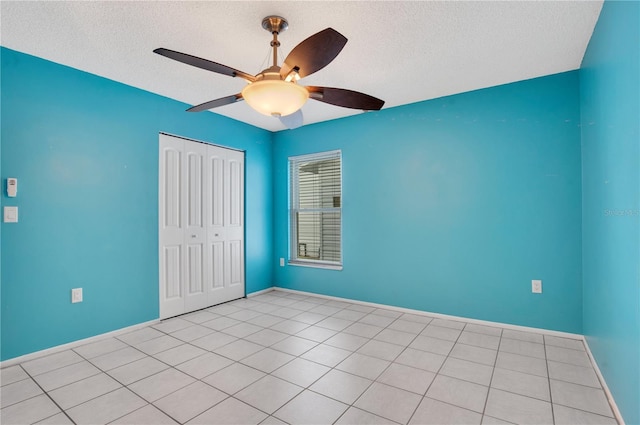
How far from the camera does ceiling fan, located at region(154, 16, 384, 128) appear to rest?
A: 1.63m

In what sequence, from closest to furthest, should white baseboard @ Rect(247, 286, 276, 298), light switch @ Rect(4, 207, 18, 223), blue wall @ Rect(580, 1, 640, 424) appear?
blue wall @ Rect(580, 1, 640, 424), light switch @ Rect(4, 207, 18, 223), white baseboard @ Rect(247, 286, 276, 298)

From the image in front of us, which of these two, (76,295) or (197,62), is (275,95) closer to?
(197,62)

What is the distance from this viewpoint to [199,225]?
3877 mm

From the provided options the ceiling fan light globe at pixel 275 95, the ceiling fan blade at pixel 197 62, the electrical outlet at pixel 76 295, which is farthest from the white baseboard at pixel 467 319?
the ceiling fan blade at pixel 197 62

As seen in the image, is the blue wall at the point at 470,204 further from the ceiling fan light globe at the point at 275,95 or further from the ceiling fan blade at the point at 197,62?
the ceiling fan blade at the point at 197,62

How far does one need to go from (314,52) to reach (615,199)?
1.96 metres

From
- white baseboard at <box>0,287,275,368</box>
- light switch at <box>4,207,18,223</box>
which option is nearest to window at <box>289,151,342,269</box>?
white baseboard at <box>0,287,275,368</box>

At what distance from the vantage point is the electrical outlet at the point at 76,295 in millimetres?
2765

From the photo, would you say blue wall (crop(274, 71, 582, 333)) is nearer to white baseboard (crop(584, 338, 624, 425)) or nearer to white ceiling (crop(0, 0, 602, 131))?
white ceiling (crop(0, 0, 602, 131))

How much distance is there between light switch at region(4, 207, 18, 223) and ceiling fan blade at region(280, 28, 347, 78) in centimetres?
245

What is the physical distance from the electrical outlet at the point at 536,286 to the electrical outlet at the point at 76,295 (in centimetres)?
432

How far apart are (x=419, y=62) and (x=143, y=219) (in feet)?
10.4

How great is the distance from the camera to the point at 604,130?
203 centimetres

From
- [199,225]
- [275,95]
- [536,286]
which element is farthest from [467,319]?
[199,225]
